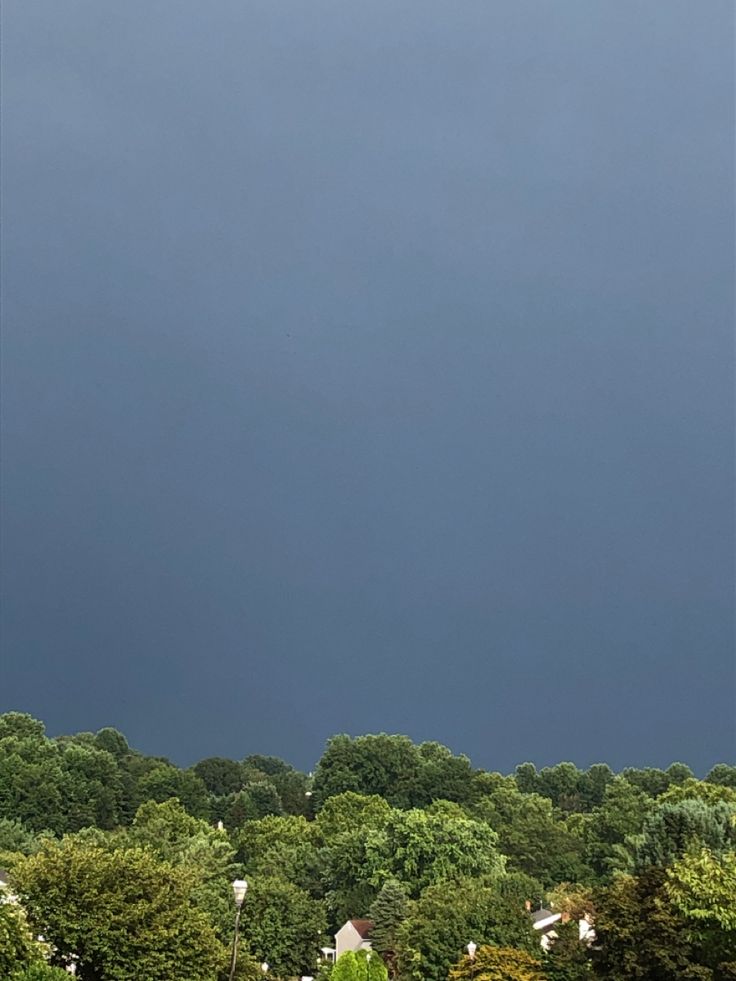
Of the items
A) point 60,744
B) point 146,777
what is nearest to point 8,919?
point 146,777

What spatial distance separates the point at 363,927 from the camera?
6525 centimetres

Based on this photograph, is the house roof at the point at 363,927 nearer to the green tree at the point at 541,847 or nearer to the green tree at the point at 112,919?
the green tree at the point at 541,847

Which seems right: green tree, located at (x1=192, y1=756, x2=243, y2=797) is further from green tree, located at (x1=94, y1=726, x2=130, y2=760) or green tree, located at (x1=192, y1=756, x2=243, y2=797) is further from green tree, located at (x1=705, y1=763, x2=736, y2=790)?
green tree, located at (x1=705, y1=763, x2=736, y2=790)

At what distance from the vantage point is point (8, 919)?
102ft

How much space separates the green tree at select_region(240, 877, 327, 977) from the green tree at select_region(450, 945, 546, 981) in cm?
2024

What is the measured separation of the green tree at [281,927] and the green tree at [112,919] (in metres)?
22.2

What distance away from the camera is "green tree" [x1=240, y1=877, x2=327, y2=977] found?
59844mm

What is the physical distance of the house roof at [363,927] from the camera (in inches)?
2532

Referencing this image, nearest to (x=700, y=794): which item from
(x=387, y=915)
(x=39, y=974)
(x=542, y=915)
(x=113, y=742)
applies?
(x=542, y=915)

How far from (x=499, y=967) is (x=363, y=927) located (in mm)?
26544

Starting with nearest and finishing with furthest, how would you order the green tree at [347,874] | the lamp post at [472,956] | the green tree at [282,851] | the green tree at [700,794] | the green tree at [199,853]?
the lamp post at [472,956] → the green tree at [199,853] → the green tree at [347,874] → the green tree at [282,851] → the green tree at [700,794]

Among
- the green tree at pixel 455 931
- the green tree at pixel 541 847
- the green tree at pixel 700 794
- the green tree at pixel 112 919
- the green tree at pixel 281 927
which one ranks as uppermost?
the green tree at pixel 700 794

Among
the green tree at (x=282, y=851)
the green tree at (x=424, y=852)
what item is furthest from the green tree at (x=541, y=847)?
the green tree at (x=282, y=851)

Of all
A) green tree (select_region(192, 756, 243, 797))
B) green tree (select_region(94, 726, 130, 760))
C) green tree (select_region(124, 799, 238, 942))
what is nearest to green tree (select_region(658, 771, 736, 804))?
green tree (select_region(124, 799, 238, 942))
